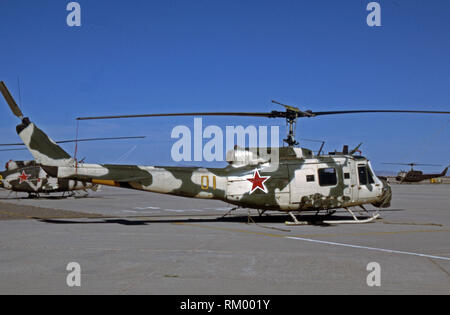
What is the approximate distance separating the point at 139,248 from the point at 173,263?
2.20 metres

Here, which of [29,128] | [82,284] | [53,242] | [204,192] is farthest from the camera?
[204,192]

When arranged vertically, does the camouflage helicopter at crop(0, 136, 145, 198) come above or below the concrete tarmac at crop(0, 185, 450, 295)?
above

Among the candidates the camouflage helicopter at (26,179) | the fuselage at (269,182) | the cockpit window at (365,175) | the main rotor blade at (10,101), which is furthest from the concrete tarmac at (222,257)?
the camouflage helicopter at (26,179)

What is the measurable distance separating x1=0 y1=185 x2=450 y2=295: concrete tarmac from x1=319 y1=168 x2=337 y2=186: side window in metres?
1.72

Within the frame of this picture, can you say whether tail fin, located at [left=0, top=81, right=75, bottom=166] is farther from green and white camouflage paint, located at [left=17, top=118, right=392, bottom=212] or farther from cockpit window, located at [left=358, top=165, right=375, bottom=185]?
cockpit window, located at [left=358, top=165, right=375, bottom=185]

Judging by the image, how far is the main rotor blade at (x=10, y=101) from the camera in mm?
14113

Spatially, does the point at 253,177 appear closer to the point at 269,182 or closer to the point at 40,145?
the point at 269,182

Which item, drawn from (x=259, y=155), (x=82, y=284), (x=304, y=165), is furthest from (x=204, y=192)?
(x=82, y=284)

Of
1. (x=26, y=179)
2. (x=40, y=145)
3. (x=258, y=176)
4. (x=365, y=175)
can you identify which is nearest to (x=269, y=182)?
(x=258, y=176)

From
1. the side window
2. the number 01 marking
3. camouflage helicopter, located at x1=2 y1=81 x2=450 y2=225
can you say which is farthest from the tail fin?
the side window

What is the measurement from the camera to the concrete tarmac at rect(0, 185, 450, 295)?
7.20 metres

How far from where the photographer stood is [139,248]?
11.0m

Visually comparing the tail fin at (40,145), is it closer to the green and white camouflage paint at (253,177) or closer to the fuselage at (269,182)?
the green and white camouflage paint at (253,177)
